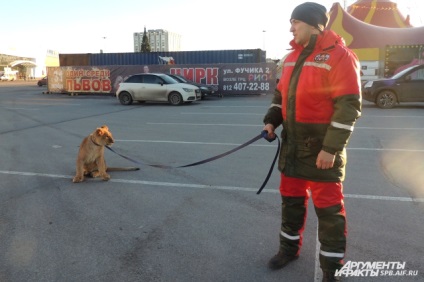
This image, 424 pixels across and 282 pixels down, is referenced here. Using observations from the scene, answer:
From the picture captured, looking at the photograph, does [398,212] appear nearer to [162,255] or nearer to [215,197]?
[215,197]

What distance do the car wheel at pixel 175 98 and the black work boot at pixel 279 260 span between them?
14050 millimetres

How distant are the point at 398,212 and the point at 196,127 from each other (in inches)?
275

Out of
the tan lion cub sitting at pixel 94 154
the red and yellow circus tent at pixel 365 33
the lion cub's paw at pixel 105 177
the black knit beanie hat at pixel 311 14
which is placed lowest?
the lion cub's paw at pixel 105 177

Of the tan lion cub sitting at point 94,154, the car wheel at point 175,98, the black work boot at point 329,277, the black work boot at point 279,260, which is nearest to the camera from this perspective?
the black work boot at point 329,277

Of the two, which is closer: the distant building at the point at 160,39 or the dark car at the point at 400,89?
the dark car at the point at 400,89

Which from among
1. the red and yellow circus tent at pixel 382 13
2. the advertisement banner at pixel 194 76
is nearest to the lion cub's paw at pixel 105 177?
the advertisement banner at pixel 194 76

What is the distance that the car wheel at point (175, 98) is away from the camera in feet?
54.6

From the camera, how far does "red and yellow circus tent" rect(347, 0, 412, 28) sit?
41.2m

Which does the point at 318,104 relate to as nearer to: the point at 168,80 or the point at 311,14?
the point at 311,14

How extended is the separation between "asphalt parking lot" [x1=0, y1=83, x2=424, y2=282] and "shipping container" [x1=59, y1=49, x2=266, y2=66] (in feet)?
64.1

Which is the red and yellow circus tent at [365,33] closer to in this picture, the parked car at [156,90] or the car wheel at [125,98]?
the parked car at [156,90]

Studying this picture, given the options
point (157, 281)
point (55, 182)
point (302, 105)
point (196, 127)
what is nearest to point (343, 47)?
point (302, 105)

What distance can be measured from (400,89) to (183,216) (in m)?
12.2

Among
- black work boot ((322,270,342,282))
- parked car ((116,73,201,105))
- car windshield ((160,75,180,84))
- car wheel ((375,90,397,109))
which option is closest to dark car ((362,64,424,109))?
car wheel ((375,90,397,109))
